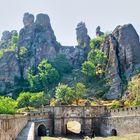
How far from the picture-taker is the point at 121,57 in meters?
96.3

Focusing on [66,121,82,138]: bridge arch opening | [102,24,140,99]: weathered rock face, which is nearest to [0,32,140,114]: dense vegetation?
[102,24,140,99]: weathered rock face

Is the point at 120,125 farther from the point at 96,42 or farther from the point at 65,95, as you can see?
the point at 96,42

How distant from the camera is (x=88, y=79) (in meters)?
101

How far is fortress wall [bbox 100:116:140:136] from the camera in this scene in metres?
52.9

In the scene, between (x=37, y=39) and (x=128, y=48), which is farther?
(x=37, y=39)

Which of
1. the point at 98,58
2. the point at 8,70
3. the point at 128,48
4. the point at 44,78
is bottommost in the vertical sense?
the point at 44,78

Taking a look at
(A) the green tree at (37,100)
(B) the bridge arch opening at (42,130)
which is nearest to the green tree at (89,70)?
(A) the green tree at (37,100)

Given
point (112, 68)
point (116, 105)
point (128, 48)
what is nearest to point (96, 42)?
point (128, 48)

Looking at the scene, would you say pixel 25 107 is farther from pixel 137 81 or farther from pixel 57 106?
pixel 137 81

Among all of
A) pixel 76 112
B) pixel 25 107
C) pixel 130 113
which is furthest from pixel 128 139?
pixel 25 107

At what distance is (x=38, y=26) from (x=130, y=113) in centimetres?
7516

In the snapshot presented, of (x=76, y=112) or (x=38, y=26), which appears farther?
(x=38, y=26)

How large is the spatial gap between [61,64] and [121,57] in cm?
2344

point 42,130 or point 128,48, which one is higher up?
point 128,48
